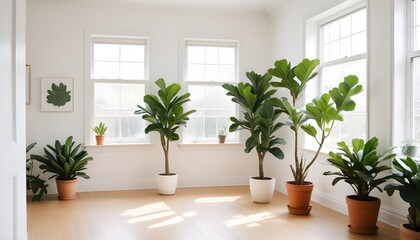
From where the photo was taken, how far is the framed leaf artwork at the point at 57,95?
544cm

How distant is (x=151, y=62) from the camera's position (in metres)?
5.84

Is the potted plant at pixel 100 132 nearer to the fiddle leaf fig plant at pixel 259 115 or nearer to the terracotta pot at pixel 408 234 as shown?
the fiddle leaf fig plant at pixel 259 115

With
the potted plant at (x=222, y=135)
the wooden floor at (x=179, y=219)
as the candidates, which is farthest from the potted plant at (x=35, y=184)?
the potted plant at (x=222, y=135)

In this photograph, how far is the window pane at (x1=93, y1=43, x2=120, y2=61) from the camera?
577 centimetres

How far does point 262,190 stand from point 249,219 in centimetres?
84

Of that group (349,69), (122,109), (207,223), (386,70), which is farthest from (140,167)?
(386,70)

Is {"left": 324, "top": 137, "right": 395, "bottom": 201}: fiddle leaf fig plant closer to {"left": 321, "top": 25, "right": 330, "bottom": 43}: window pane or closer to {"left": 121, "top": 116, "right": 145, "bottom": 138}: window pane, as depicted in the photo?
{"left": 321, "top": 25, "right": 330, "bottom": 43}: window pane

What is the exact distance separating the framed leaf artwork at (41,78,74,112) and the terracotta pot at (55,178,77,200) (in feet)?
3.50

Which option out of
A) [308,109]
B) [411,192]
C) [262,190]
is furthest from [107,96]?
[411,192]

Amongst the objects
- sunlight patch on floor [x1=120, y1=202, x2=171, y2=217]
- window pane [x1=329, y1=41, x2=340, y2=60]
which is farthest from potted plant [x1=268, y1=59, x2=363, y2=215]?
sunlight patch on floor [x1=120, y1=202, x2=171, y2=217]

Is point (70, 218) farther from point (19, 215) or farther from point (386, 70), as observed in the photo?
point (386, 70)

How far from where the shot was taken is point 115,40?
579 cm

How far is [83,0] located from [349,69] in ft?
12.3

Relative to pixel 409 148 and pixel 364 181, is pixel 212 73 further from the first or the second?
pixel 409 148
